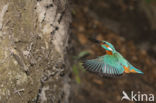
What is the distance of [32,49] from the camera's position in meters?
1.56

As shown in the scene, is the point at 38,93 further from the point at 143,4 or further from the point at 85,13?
the point at 143,4

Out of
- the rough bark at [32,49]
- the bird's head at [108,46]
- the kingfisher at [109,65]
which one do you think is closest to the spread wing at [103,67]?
the kingfisher at [109,65]

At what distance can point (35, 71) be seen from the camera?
1.59 meters

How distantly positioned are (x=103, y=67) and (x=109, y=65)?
0.18ft

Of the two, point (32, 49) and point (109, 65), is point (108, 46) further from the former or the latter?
point (32, 49)

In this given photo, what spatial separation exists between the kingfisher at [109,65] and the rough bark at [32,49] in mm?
329

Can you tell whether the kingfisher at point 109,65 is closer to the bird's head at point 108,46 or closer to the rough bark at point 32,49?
the bird's head at point 108,46

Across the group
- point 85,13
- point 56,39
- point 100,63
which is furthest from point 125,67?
point 85,13

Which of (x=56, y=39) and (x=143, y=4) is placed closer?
(x=56, y=39)

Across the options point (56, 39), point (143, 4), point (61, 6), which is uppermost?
point (143, 4)

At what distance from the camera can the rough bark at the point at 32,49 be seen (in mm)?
1429

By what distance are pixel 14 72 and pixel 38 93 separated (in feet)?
0.93

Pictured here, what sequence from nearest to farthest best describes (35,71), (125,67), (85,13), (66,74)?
(35,71) → (125,67) → (66,74) → (85,13)

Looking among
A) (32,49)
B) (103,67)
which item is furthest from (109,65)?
(32,49)
